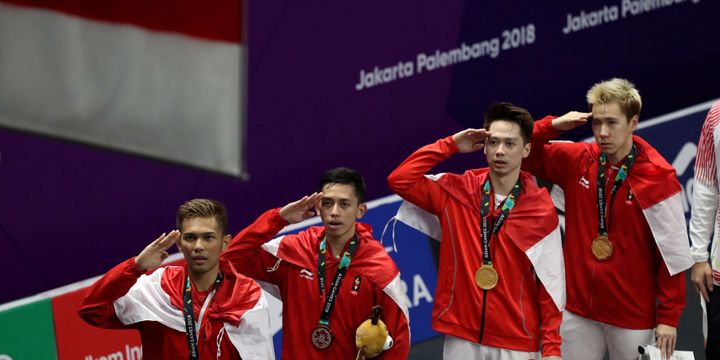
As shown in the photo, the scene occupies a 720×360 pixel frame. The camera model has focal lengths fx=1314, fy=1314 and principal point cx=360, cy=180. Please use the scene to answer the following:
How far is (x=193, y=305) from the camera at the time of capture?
5906mm

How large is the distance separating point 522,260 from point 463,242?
31cm

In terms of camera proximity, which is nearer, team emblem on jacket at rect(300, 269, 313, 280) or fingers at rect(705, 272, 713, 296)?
team emblem on jacket at rect(300, 269, 313, 280)

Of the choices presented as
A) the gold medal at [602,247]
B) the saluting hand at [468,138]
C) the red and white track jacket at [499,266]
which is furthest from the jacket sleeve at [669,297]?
the saluting hand at [468,138]

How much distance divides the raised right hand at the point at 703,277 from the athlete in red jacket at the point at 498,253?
0.82 metres

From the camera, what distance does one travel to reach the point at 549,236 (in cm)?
667

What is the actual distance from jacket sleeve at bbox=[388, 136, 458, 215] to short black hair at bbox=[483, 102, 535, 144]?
0.34 metres

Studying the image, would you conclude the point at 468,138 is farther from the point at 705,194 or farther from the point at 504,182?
the point at 705,194

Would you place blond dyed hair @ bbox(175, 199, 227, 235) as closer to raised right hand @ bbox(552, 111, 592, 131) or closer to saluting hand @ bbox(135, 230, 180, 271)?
saluting hand @ bbox(135, 230, 180, 271)

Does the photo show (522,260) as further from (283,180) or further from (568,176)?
(283,180)

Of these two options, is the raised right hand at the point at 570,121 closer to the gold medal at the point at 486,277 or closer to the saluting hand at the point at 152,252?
the gold medal at the point at 486,277

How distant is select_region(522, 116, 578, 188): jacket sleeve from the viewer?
23.3 feet

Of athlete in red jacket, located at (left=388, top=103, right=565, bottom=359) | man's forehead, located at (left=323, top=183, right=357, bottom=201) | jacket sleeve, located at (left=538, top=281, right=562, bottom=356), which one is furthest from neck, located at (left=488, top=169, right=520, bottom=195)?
man's forehead, located at (left=323, top=183, right=357, bottom=201)

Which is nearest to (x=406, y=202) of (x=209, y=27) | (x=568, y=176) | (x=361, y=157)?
(x=568, y=176)

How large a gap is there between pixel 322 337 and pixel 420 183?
1.01 metres
